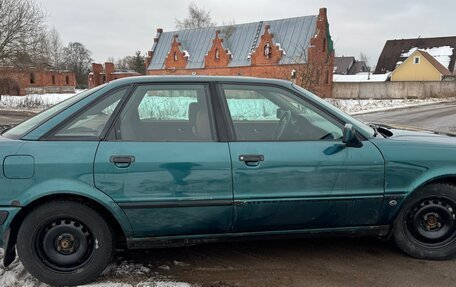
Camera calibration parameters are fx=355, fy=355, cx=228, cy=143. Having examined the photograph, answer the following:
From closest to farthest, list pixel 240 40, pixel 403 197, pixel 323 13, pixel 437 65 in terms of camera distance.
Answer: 1. pixel 403 197
2. pixel 323 13
3. pixel 240 40
4. pixel 437 65

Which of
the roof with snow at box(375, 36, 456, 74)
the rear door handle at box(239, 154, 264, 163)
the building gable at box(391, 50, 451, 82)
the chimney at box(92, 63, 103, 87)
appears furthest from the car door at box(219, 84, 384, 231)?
the roof with snow at box(375, 36, 456, 74)

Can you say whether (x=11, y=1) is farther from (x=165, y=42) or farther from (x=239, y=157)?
(x=239, y=157)

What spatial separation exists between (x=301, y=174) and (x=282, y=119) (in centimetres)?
70

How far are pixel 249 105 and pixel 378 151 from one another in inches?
51.2

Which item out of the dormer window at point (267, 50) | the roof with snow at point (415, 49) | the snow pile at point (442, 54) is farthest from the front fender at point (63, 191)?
the snow pile at point (442, 54)

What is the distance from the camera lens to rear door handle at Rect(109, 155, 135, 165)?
2.76 meters

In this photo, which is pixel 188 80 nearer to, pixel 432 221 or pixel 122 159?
pixel 122 159

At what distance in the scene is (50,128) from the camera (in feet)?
9.32

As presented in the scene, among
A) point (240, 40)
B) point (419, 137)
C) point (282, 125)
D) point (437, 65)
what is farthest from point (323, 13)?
point (282, 125)

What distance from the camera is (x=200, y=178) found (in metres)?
2.83

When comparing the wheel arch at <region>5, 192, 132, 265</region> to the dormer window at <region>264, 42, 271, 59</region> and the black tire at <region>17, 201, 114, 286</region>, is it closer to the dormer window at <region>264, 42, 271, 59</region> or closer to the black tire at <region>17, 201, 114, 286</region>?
the black tire at <region>17, 201, 114, 286</region>

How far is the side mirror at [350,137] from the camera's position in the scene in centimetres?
294

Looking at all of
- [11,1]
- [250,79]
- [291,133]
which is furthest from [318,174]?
[11,1]

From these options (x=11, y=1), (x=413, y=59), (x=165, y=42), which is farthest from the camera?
(x=413, y=59)
